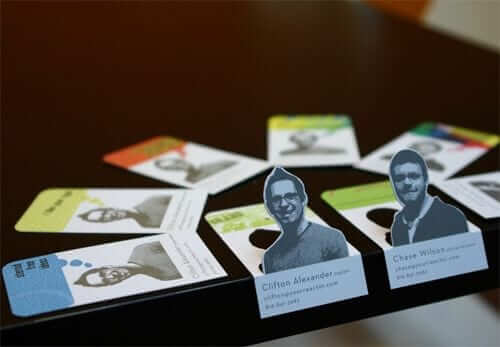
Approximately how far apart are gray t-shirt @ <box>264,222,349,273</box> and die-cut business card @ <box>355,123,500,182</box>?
29cm

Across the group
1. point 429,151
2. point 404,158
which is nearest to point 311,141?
point 429,151

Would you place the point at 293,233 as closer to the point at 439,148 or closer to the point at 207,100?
the point at 439,148

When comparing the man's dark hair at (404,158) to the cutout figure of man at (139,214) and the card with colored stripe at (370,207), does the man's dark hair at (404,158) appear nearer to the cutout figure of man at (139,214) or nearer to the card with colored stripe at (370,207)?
the card with colored stripe at (370,207)

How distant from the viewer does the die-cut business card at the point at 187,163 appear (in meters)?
1.10

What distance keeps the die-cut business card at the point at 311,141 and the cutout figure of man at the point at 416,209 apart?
27cm

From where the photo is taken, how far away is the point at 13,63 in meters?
1.70

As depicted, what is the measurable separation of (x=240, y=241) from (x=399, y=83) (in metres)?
0.76

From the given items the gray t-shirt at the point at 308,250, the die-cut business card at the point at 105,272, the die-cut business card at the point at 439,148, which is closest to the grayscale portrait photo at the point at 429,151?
the die-cut business card at the point at 439,148

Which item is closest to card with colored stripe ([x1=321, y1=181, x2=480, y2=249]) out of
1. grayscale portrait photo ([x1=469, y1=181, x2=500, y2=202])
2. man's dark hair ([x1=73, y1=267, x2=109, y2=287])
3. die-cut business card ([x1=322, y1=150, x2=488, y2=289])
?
die-cut business card ([x1=322, y1=150, x2=488, y2=289])

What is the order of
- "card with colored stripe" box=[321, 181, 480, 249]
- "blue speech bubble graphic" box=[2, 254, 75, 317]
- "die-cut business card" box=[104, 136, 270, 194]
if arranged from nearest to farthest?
"blue speech bubble graphic" box=[2, 254, 75, 317]
"card with colored stripe" box=[321, 181, 480, 249]
"die-cut business card" box=[104, 136, 270, 194]

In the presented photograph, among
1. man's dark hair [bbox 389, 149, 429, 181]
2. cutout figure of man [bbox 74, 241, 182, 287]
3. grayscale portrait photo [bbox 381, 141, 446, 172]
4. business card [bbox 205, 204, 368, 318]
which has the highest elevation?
man's dark hair [bbox 389, 149, 429, 181]

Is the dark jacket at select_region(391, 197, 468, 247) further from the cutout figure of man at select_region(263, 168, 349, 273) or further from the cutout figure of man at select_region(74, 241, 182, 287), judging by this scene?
the cutout figure of man at select_region(74, 241, 182, 287)

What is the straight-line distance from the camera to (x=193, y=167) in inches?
45.4

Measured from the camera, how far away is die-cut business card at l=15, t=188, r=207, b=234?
3.15 ft
